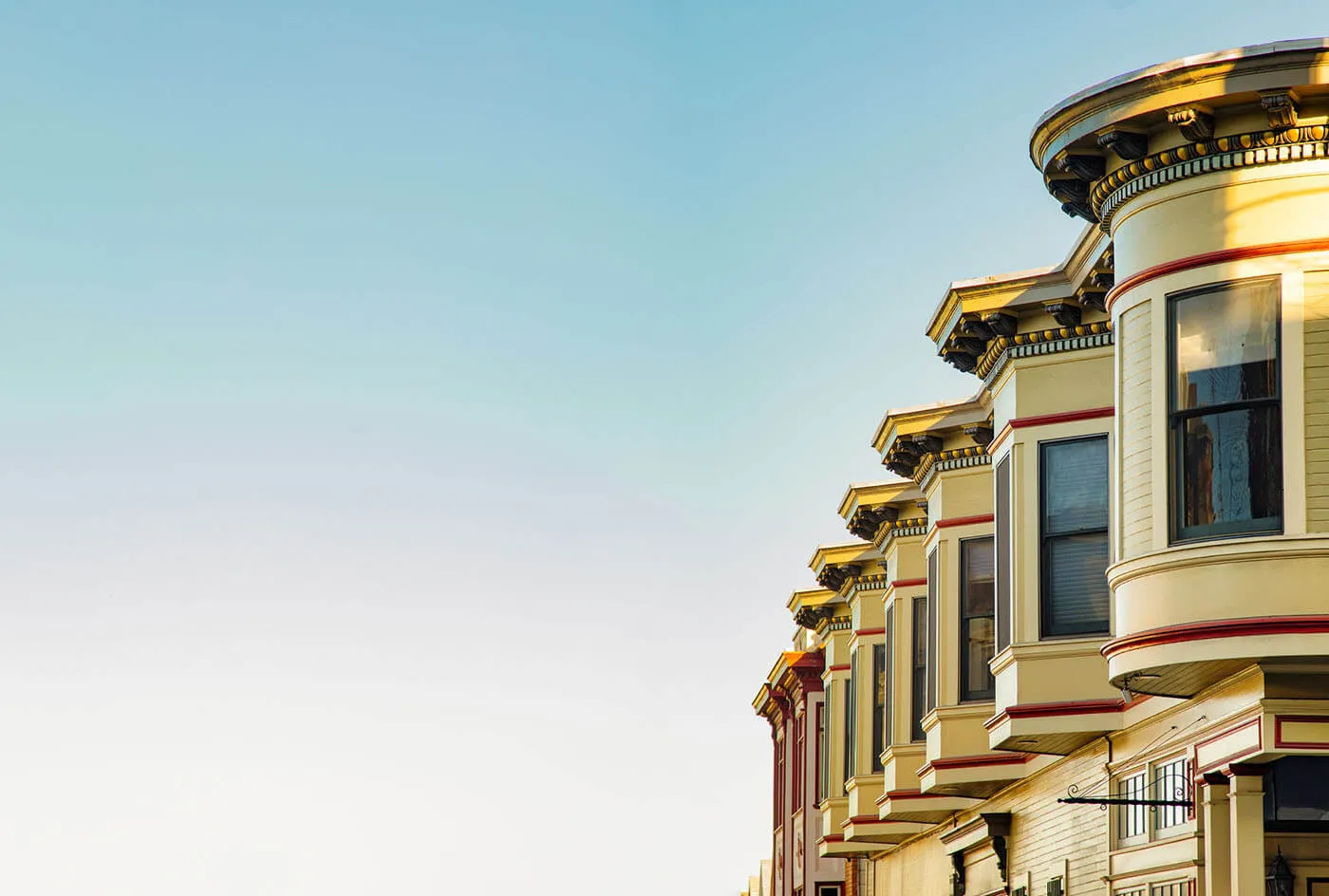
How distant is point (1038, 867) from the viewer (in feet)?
78.8

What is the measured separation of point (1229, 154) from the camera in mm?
16375

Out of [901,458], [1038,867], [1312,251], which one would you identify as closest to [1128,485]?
[1312,251]

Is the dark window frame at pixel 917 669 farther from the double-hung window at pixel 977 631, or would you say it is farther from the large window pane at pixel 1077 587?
the large window pane at pixel 1077 587

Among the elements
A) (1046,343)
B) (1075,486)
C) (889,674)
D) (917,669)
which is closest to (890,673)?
(889,674)

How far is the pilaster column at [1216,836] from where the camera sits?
16844 mm

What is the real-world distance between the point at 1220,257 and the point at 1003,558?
280 inches

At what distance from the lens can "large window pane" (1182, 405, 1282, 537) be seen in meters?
15.6

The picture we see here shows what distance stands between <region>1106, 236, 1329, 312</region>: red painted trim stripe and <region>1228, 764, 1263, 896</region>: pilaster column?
13.8 feet

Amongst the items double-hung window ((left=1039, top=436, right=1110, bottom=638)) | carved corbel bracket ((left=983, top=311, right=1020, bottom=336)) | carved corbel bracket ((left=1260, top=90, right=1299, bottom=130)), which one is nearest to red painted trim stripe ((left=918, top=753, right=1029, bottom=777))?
double-hung window ((left=1039, top=436, right=1110, bottom=638))

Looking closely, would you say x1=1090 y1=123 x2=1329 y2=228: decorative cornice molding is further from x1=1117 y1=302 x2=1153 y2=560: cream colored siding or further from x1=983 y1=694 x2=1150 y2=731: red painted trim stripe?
x1=983 y1=694 x2=1150 y2=731: red painted trim stripe

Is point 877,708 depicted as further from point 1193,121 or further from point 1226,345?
point 1193,121

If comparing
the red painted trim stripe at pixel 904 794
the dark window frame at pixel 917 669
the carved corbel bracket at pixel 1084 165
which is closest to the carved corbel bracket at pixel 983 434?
the dark window frame at pixel 917 669

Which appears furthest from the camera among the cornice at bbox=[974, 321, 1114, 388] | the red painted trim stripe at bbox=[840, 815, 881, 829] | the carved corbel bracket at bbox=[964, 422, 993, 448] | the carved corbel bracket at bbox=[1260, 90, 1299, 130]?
the red painted trim stripe at bbox=[840, 815, 881, 829]

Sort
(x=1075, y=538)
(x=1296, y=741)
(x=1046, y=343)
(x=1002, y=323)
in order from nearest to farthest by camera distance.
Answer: (x=1296, y=741) < (x=1075, y=538) < (x=1046, y=343) < (x=1002, y=323)
